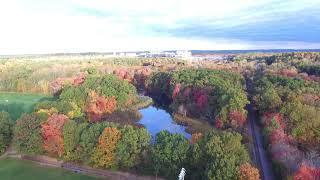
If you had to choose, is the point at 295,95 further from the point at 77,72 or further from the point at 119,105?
the point at 77,72

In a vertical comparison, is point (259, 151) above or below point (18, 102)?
above

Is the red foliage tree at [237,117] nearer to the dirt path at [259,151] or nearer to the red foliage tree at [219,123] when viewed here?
the red foliage tree at [219,123]

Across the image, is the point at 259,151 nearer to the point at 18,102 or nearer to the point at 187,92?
the point at 187,92

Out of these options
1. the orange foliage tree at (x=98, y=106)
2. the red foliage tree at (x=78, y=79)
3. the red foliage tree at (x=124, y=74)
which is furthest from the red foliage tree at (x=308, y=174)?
the red foliage tree at (x=124, y=74)

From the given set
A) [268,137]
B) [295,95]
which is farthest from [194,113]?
[268,137]

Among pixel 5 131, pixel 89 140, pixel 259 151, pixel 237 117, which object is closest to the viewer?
pixel 89 140

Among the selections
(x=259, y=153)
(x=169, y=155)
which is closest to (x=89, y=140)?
(x=169, y=155)

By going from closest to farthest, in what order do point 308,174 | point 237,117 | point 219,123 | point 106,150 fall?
point 308,174 → point 106,150 → point 237,117 → point 219,123
